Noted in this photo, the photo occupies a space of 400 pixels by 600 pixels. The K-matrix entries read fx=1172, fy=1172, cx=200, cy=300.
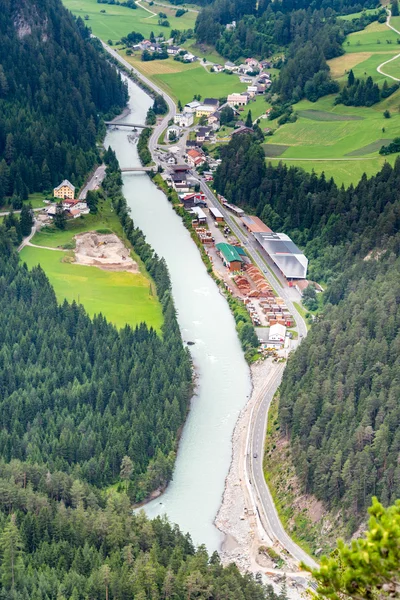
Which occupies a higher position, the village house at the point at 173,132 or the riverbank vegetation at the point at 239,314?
the riverbank vegetation at the point at 239,314

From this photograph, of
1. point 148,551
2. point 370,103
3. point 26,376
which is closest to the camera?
point 148,551

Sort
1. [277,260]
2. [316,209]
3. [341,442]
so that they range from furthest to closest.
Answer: [316,209] < [277,260] < [341,442]

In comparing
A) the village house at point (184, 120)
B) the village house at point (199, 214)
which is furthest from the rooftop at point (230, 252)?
the village house at point (184, 120)

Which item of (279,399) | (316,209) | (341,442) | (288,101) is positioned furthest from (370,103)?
(341,442)

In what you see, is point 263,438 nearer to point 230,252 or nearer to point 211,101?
point 230,252

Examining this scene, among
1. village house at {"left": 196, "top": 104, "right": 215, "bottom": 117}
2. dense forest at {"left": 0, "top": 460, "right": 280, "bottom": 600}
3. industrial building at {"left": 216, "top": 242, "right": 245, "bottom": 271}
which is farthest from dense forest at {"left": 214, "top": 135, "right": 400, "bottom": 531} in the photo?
village house at {"left": 196, "top": 104, "right": 215, "bottom": 117}

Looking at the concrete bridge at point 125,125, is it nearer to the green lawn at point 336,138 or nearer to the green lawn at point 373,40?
the green lawn at point 336,138

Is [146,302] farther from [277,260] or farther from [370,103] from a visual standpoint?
[370,103]
